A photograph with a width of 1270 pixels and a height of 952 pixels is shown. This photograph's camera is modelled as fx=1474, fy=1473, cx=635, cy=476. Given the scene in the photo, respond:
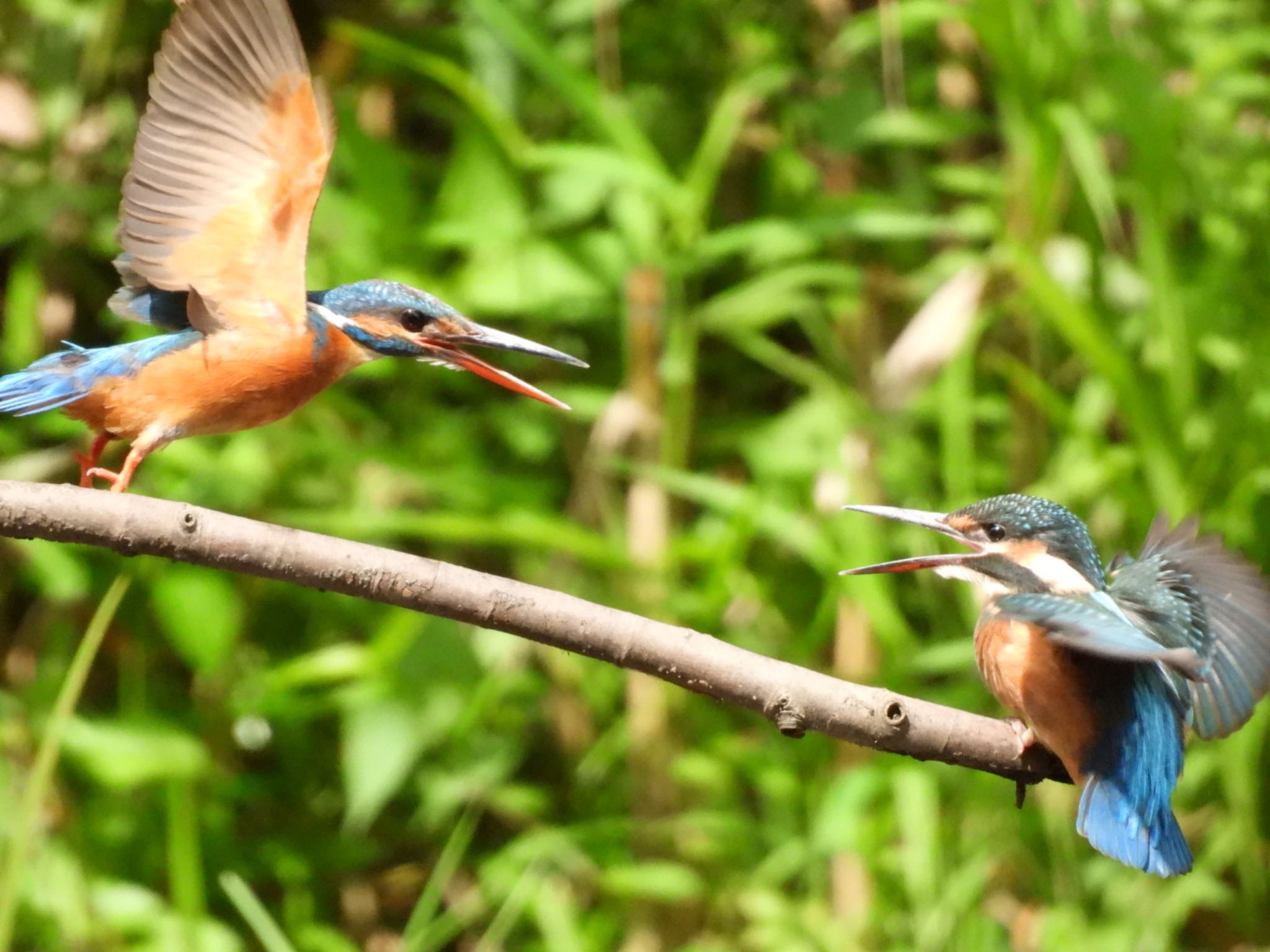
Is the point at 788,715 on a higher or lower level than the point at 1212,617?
higher

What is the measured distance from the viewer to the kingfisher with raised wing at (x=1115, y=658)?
1.31 meters

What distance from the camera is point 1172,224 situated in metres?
2.69

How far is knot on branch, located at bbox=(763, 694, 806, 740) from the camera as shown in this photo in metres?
1.14

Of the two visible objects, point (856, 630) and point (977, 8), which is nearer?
point (977, 8)

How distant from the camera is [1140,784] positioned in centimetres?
133

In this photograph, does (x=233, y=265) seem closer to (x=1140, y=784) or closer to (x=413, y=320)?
(x=413, y=320)

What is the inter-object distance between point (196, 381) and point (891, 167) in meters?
2.03

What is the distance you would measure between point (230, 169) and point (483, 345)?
0.26 metres

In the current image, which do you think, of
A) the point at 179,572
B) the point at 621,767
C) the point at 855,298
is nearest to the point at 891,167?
the point at 855,298

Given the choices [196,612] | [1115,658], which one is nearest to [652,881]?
[196,612]

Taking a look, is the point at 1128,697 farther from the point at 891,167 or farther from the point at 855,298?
the point at 891,167

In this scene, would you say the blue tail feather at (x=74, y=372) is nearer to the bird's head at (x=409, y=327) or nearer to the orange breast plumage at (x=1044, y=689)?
the bird's head at (x=409, y=327)

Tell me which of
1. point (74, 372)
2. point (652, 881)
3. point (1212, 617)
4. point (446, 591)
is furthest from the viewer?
point (652, 881)

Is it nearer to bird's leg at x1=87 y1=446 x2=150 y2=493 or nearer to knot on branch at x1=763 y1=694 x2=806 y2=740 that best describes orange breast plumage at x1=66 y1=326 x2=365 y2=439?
bird's leg at x1=87 y1=446 x2=150 y2=493
